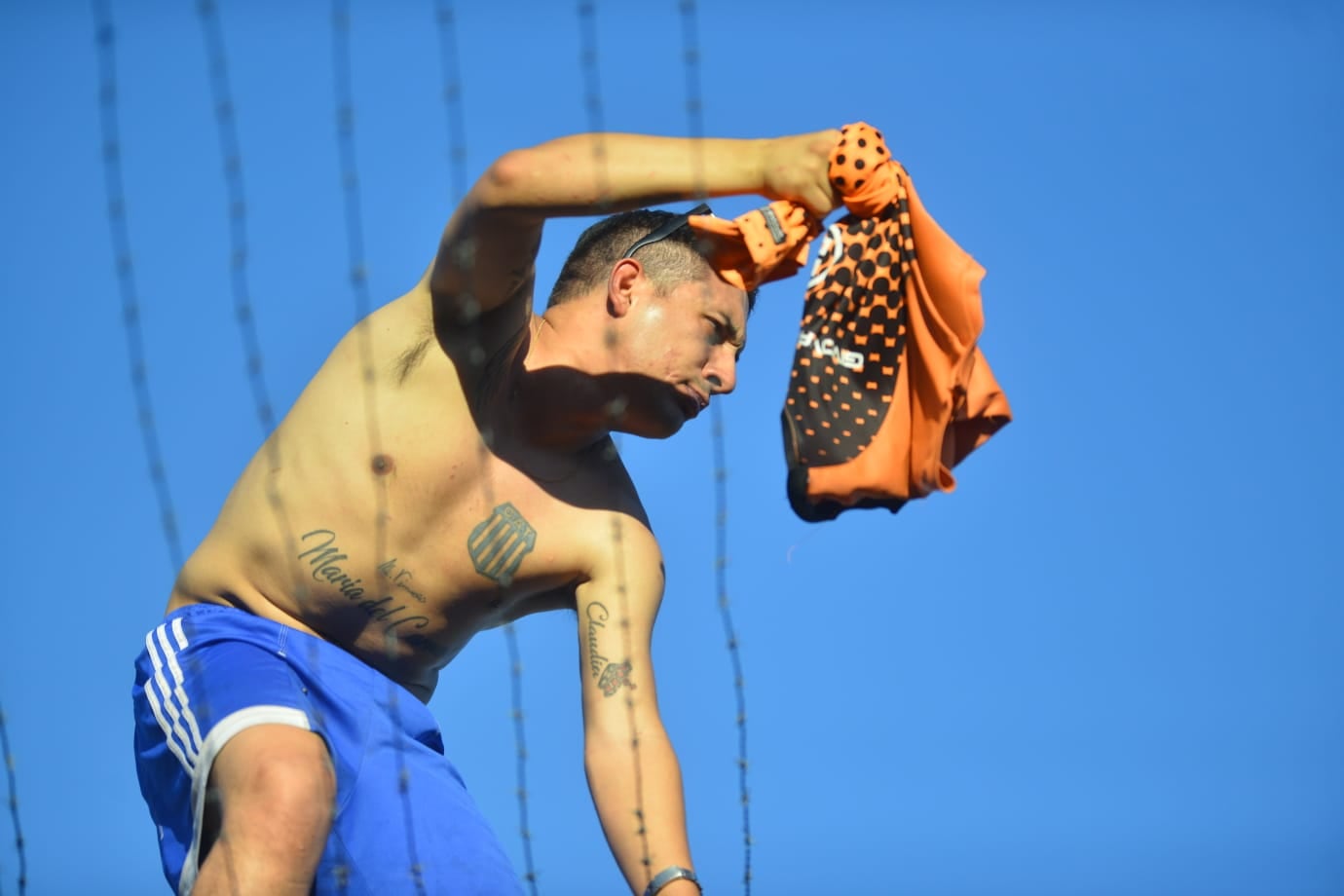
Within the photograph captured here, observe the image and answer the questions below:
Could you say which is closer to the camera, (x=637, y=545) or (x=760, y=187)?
(x=760, y=187)

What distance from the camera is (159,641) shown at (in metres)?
4.52

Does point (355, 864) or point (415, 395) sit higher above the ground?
point (415, 395)

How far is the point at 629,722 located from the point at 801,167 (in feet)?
4.94

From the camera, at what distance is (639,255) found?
4637 mm

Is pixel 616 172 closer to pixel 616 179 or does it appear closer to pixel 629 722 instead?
pixel 616 179

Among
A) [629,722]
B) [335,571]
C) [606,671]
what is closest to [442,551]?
[335,571]

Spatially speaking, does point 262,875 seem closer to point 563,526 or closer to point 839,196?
point 563,526

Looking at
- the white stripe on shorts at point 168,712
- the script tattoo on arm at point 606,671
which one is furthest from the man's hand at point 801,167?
the white stripe on shorts at point 168,712

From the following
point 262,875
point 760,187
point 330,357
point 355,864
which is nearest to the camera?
point 262,875

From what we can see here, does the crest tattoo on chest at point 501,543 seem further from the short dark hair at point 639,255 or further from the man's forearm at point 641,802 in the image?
the short dark hair at point 639,255

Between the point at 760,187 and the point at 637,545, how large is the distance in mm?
1137

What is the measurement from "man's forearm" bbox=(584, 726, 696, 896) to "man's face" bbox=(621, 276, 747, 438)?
2.76 ft

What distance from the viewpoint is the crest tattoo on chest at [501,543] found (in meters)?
4.61

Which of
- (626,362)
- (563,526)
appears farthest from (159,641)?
(626,362)
